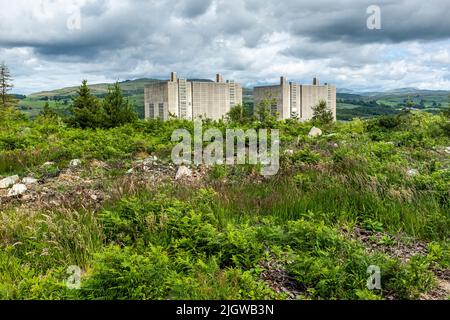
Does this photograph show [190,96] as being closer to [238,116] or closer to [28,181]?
[238,116]

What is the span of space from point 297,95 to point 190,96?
56.0 ft

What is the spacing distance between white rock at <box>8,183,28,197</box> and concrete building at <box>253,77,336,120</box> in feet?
151

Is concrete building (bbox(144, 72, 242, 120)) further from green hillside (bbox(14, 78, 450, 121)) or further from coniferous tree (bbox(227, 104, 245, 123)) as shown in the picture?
coniferous tree (bbox(227, 104, 245, 123))

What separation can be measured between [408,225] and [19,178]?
25.8 feet

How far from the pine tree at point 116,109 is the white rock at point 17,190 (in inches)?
438

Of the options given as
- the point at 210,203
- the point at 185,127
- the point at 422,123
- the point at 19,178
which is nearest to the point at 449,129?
the point at 422,123

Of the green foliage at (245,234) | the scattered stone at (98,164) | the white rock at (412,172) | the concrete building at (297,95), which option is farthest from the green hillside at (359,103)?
the scattered stone at (98,164)

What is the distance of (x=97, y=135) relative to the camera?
12875mm

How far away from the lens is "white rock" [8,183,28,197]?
24.2 ft

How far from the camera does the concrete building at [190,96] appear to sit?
48469 mm

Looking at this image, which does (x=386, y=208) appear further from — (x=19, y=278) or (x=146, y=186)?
(x=19, y=278)

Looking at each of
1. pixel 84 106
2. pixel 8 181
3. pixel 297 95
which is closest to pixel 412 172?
pixel 8 181

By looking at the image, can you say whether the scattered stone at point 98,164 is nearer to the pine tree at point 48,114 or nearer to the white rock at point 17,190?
the white rock at point 17,190

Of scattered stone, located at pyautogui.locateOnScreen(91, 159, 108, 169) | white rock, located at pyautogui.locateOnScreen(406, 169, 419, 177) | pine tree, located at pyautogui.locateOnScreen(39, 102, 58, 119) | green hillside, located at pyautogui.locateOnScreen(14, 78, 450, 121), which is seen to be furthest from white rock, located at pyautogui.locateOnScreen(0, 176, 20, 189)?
pine tree, located at pyautogui.locateOnScreen(39, 102, 58, 119)
